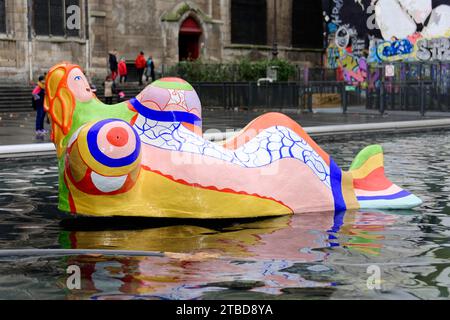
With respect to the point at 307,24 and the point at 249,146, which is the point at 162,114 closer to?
the point at 249,146

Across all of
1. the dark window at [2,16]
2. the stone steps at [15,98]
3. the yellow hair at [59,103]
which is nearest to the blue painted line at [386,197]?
the yellow hair at [59,103]

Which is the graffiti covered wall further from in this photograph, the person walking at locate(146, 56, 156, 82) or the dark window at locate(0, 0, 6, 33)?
the dark window at locate(0, 0, 6, 33)

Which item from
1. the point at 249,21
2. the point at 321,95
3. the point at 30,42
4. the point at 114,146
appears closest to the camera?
the point at 114,146

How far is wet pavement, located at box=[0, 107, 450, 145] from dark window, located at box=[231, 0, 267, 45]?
13423 millimetres

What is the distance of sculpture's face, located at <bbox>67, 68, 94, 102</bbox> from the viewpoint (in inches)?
342

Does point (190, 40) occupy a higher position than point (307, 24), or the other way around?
point (307, 24)

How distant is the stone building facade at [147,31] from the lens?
3644 centimetres

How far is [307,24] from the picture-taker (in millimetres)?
51281

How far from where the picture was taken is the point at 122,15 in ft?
136

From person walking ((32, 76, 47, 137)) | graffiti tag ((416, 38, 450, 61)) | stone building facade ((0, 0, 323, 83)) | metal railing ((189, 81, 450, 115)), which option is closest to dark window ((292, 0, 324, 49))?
stone building facade ((0, 0, 323, 83))

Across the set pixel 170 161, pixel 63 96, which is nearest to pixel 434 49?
pixel 170 161

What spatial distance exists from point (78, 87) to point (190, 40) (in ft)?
122
